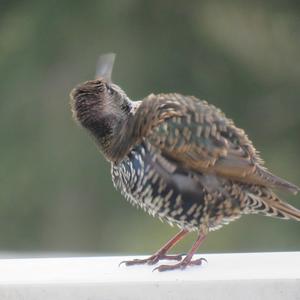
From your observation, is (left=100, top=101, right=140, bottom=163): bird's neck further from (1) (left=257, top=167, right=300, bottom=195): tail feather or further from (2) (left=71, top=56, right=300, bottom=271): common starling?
(1) (left=257, top=167, right=300, bottom=195): tail feather

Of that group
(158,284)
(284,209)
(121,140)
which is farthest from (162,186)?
(158,284)

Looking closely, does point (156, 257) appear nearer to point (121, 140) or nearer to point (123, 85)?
point (121, 140)

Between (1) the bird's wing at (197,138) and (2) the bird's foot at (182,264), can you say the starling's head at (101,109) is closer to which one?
(1) the bird's wing at (197,138)

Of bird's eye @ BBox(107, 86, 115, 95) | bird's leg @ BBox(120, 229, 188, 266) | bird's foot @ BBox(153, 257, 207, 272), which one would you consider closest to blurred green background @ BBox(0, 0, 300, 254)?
bird's leg @ BBox(120, 229, 188, 266)

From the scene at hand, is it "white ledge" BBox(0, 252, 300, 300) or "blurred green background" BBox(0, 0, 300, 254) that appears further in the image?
"blurred green background" BBox(0, 0, 300, 254)

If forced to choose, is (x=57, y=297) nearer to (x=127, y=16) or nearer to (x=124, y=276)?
(x=124, y=276)

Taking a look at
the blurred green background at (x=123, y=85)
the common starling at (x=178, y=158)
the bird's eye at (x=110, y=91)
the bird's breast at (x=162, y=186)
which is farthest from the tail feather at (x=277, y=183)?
the blurred green background at (x=123, y=85)

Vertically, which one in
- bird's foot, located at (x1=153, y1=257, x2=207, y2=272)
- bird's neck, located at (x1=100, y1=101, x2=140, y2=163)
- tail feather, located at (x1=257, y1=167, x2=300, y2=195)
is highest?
tail feather, located at (x1=257, y1=167, x2=300, y2=195)
